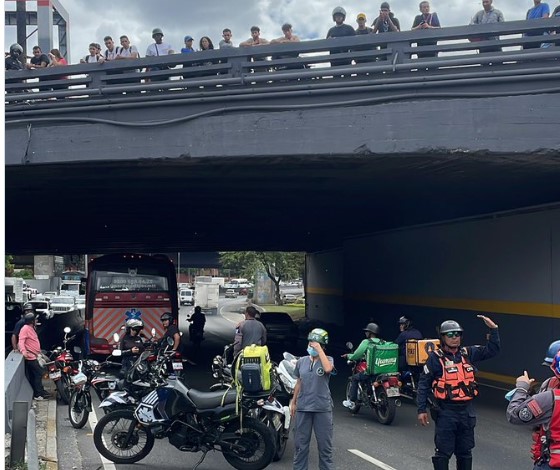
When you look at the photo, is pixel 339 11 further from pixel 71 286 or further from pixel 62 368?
pixel 71 286

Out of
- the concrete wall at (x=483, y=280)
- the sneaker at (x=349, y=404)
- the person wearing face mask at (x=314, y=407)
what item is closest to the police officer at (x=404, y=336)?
the sneaker at (x=349, y=404)

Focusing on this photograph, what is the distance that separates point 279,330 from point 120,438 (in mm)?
18595

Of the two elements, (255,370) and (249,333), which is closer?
(255,370)

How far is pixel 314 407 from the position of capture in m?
8.10

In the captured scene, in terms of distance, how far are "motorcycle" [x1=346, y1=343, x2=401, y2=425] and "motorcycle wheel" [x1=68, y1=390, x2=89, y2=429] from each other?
4611 millimetres

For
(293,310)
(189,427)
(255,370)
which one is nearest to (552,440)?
(255,370)

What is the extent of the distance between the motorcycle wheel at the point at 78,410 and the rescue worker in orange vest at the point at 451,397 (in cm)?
642

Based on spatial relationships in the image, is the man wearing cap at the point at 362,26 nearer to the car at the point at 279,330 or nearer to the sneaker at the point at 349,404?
the sneaker at the point at 349,404

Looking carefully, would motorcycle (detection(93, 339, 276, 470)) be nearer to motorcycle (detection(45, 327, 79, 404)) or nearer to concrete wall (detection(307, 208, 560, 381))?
motorcycle (detection(45, 327, 79, 404))

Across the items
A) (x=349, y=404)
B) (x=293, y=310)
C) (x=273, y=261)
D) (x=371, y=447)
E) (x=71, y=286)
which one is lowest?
(x=371, y=447)

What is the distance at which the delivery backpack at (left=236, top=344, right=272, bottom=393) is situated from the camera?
9.18m

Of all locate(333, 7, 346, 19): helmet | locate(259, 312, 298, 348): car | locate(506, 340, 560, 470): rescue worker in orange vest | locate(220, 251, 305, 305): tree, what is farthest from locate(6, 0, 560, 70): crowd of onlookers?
locate(220, 251, 305, 305): tree

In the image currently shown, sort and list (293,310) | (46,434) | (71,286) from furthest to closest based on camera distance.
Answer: (293,310) → (71,286) → (46,434)

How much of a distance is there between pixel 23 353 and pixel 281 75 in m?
7.00
